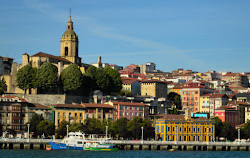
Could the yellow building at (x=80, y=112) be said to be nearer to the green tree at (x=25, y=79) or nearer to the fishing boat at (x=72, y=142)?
the green tree at (x=25, y=79)

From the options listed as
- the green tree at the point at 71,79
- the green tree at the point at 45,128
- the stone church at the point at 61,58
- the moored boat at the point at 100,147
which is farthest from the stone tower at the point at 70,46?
the moored boat at the point at 100,147

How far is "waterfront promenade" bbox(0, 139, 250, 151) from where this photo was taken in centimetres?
9025

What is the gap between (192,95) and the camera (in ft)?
457

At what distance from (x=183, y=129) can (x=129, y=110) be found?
1213 centimetres

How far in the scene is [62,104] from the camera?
4213 inches

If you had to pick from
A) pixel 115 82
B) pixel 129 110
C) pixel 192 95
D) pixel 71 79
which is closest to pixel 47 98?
pixel 71 79

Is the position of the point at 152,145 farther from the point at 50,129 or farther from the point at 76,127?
the point at 50,129

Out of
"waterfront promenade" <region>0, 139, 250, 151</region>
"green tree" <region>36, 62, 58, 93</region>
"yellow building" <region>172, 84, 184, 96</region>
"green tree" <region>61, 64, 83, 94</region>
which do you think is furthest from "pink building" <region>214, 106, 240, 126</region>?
"green tree" <region>36, 62, 58, 93</region>

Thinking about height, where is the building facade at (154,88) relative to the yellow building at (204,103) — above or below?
above

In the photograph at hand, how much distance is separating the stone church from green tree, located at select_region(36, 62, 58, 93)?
521cm

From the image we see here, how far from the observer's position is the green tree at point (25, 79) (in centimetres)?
10931

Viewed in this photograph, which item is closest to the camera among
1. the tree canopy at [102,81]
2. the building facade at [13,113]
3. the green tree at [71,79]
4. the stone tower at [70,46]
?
the building facade at [13,113]

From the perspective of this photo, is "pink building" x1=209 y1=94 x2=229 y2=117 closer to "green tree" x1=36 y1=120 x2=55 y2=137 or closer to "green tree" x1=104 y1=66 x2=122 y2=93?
"green tree" x1=104 y1=66 x2=122 y2=93

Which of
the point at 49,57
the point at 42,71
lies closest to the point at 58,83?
the point at 42,71
